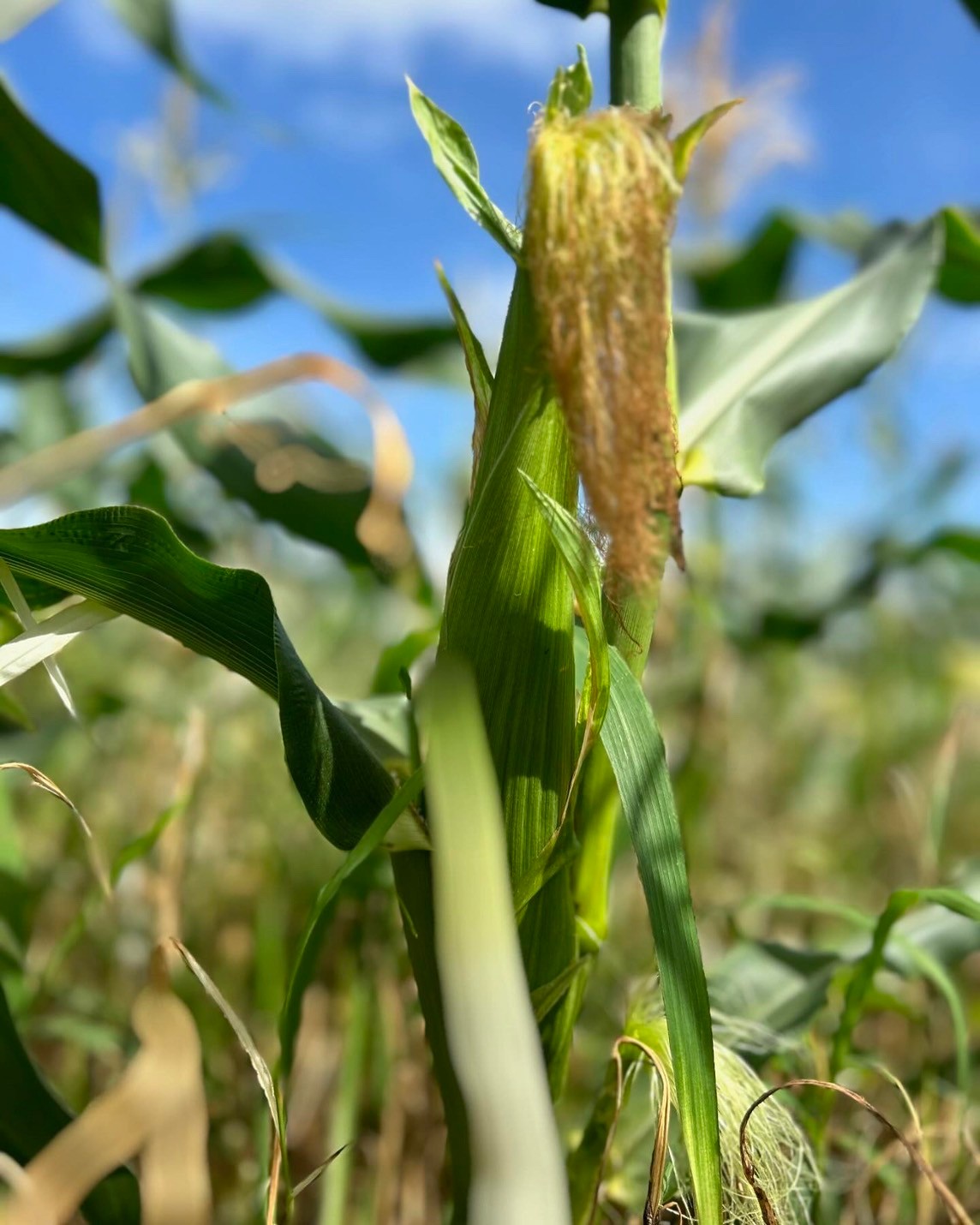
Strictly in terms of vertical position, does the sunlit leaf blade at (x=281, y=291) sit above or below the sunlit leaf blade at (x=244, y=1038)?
above

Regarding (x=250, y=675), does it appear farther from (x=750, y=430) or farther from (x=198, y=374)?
(x=198, y=374)

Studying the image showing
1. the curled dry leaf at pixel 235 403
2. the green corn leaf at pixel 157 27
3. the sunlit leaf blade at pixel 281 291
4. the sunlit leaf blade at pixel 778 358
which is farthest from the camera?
the sunlit leaf blade at pixel 281 291

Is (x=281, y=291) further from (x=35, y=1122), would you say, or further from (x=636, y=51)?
(x=35, y=1122)

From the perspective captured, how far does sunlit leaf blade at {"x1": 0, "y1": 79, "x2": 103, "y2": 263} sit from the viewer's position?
66 cm

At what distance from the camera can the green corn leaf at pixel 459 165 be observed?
344 millimetres

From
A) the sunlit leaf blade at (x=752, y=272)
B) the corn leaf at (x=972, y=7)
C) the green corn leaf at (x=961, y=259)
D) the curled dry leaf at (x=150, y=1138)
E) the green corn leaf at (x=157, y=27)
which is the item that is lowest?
the curled dry leaf at (x=150, y=1138)

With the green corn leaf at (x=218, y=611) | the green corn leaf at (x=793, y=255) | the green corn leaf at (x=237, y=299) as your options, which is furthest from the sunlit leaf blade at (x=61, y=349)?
the green corn leaf at (x=218, y=611)

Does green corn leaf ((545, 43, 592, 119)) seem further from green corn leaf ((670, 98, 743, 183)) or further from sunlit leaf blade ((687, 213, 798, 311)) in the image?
sunlit leaf blade ((687, 213, 798, 311))

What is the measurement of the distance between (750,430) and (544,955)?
12.1 inches

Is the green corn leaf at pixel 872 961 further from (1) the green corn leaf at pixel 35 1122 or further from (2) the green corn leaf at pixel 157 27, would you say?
(2) the green corn leaf at pixel 157 27

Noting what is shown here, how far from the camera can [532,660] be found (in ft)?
1.15

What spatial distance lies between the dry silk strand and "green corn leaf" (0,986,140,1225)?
34 cm

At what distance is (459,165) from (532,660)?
17 centimetres

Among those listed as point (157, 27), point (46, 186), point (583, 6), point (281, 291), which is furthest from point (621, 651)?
point (281, 291)
